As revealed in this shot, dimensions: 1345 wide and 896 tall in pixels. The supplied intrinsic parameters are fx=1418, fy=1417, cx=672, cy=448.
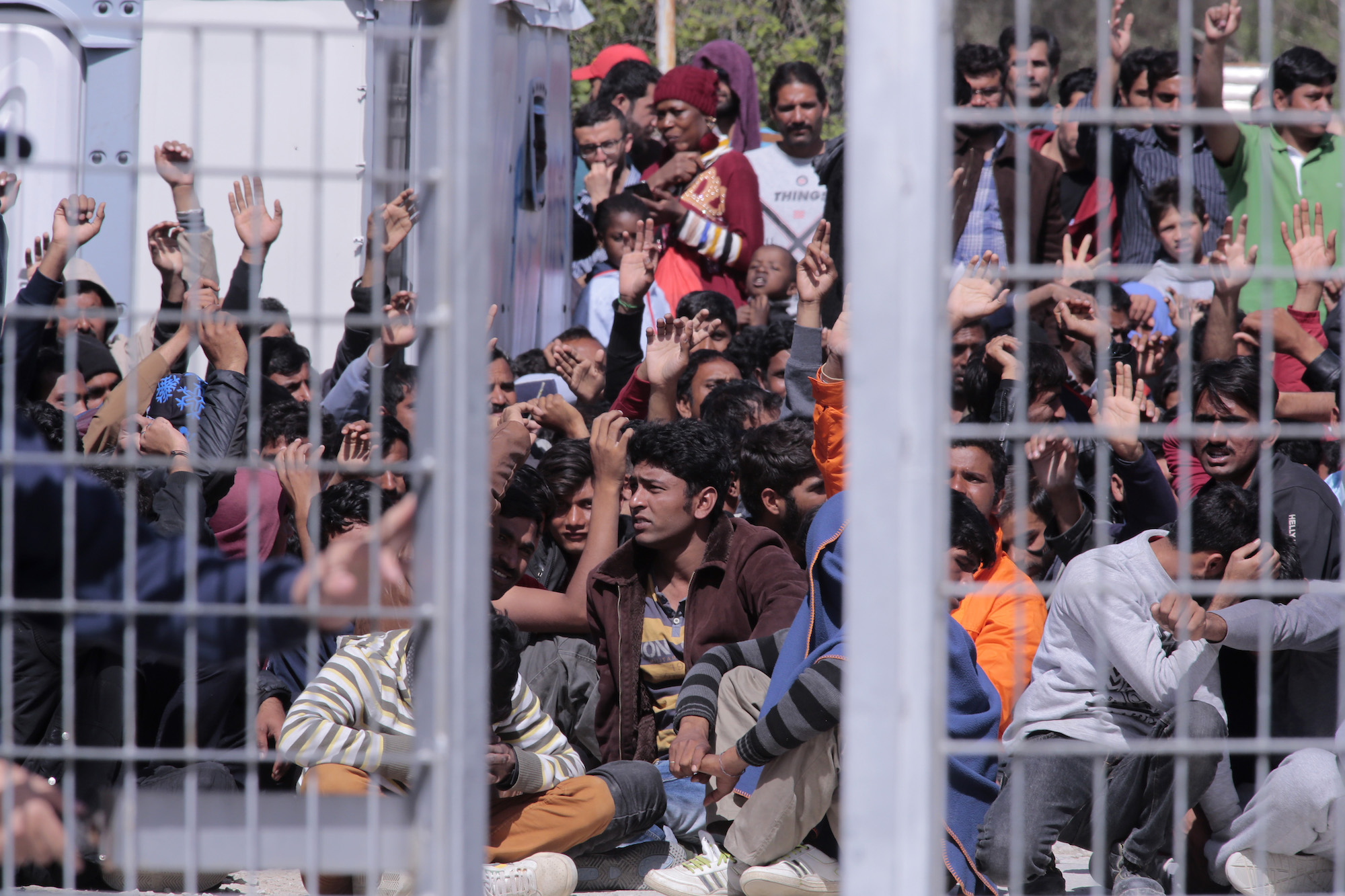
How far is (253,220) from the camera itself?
89.7 inches

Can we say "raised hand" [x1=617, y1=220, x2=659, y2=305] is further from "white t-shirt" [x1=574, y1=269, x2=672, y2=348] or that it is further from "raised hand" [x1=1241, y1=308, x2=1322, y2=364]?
"raised hand" [x1=1241, y1=308, x2=1322, y2=364]

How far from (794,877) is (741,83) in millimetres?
6520

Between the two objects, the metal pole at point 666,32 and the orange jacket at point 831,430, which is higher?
the metal pole at point 666,32

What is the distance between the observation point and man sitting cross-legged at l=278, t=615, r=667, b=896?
11.1ft

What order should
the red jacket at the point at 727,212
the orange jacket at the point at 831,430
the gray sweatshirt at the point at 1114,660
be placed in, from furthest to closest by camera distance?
the red jacket at the point at 727,212, the orange jacket at the point at 831,430, the gray sweatshirt at the point at 1114,660

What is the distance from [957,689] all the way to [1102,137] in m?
1.60

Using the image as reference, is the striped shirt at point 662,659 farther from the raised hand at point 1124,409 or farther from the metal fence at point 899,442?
the metal fence at point 899,442

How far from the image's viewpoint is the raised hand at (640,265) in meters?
5.62

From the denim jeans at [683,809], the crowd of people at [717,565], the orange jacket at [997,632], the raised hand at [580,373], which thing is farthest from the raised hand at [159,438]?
the raised hand at [580,373]

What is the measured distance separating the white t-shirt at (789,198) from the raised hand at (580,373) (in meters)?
1.81

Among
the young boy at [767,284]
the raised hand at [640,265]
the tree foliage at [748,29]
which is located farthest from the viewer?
the tree foliage at [748,29]

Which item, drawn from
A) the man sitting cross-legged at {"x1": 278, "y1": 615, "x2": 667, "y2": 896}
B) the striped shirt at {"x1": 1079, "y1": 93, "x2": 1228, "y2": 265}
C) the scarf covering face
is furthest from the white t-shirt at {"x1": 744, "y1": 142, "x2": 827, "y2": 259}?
the man sitting cross-legged at {"x1": 278, "y1": 615, "x2": 667, "y2": 896}

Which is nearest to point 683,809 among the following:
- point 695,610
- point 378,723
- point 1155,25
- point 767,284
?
point 695,610

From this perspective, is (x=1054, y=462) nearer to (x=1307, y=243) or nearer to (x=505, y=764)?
(x=1307, y=243)
